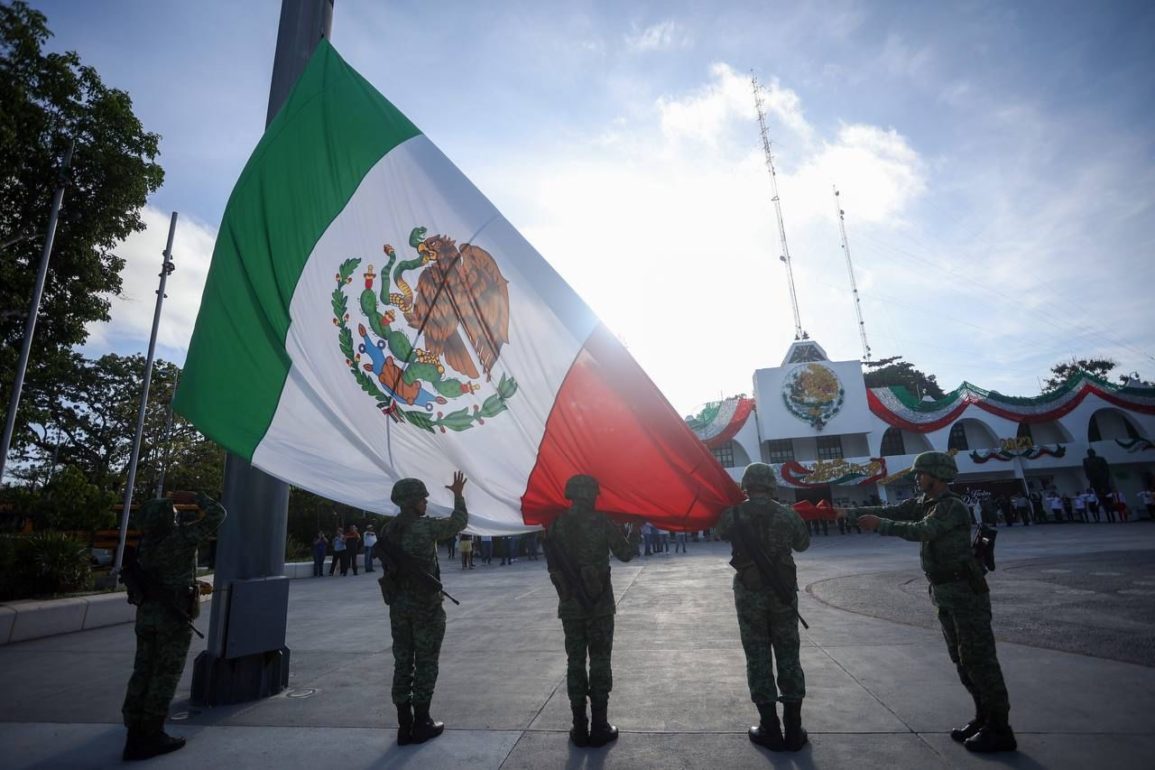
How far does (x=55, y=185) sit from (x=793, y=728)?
1578 cm

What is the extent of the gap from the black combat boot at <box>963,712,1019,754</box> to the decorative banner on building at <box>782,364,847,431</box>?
114 ft

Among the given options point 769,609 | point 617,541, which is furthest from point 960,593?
point 617,541

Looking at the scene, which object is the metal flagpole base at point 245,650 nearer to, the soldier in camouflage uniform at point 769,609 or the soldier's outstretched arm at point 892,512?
the soldier in camouflage uniform at point 769,609

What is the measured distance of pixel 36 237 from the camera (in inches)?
475

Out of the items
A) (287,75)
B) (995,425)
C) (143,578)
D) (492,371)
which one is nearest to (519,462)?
(492,371)

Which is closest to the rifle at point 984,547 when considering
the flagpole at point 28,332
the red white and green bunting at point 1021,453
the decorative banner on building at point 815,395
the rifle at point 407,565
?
the rifle at point 407,565

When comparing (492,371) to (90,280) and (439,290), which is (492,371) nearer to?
(439,290)

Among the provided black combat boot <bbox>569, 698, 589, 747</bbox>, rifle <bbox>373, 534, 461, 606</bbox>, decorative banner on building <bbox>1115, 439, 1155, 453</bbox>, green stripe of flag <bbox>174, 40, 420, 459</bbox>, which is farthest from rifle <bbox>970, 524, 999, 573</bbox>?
decorative banner on building <bbox>1115, 439, 1155, 453</bbox>

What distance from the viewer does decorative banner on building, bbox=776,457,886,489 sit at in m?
33.1

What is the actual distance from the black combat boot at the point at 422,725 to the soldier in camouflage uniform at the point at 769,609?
Result: 2.12 meters

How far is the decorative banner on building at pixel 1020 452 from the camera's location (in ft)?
108

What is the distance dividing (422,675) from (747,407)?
34.9 meters

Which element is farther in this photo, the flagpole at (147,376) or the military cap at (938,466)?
the flagpole at (147,376)

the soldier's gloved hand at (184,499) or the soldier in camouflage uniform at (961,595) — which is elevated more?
the soldier's gloved hand at (184,499)
